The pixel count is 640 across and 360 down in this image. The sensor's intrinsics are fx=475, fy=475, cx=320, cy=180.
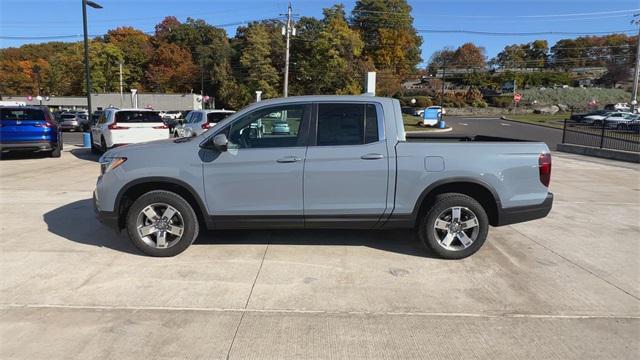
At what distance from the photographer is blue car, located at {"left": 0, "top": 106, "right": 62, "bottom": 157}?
13.5 m

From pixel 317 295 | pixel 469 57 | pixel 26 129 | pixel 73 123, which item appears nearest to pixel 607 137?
pixel 317 295

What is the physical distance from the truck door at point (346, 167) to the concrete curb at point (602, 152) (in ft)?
48.2

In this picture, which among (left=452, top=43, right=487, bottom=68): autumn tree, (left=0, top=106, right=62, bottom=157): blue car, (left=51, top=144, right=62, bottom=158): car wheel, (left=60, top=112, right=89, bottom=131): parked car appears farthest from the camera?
(left=452, top=43, right=487, bottom=68): autumn tree

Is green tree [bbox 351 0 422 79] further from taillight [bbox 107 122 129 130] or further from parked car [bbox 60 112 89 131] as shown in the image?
taillight [bbox 107 122 129 130]

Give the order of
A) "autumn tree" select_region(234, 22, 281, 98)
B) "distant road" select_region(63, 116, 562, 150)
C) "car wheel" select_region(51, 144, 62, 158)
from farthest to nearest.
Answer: "autumn tree" select_region(234, 22, 281, 98), "distant road" select_region(63, 116, 562, 150), "car wheel" select_region(51, 144, 62, 158)

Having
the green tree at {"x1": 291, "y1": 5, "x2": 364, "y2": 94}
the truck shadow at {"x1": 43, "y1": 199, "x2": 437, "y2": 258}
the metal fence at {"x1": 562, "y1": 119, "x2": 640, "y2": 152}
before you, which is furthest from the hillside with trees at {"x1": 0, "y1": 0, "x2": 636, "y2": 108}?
the truck shadow at {"x1": 43, "y1": 199, "x2": 437, "y2": 258}

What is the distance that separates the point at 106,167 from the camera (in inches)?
211

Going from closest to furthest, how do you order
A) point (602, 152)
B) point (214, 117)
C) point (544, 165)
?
point (544, 165) → point (214, 117) → point (602, 152)

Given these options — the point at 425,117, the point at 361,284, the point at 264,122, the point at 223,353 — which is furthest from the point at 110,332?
the point at 425,117

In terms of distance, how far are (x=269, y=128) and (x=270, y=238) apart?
5.04ft

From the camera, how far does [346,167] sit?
5094mm

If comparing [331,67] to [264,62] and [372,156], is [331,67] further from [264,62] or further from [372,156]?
[372,156]

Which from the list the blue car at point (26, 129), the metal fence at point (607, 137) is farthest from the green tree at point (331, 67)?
the blue car at point (26, 129)

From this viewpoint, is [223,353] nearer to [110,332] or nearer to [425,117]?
[110,332]
